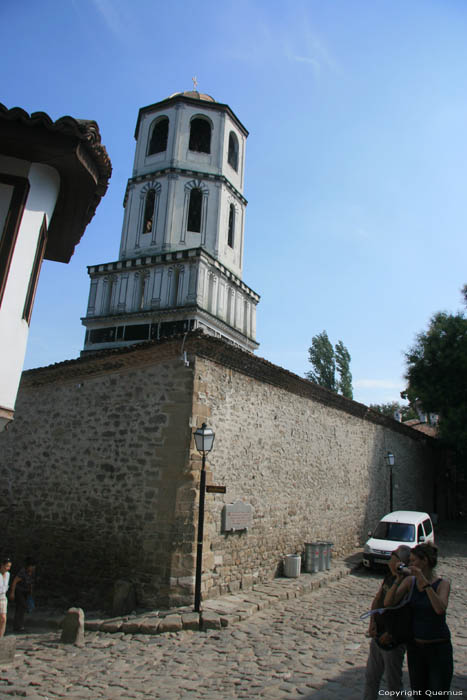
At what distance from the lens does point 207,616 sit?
7395 mm

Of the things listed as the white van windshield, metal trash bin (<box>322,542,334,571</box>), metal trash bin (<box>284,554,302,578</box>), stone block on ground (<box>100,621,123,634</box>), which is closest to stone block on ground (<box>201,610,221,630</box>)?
stone block on ground (<box>100,621,123,634</box>)

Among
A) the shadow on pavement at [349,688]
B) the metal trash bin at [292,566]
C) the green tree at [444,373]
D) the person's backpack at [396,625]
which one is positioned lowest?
the shadow on pavement at [349,688]

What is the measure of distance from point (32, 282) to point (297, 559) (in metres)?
8.78

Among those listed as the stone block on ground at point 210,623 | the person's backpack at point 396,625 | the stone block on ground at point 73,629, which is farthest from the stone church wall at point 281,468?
the person's backpack at point 396,625

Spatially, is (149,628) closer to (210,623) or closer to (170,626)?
(170,626)

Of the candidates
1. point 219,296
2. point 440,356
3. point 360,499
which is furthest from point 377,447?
point 219,296

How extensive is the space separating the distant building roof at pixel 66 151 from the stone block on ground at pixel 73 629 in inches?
229

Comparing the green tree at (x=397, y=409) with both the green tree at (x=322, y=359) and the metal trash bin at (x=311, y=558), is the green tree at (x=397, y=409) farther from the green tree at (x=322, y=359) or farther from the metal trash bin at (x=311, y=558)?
the metal trash bin at (x=311, y=558)

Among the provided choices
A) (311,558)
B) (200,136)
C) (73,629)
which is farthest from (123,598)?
(200,136)

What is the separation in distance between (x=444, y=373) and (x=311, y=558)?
14596 millimetres

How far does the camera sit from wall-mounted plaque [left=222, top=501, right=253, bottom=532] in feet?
29.9

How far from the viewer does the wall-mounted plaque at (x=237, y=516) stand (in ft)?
29.9

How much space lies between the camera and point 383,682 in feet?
17.3

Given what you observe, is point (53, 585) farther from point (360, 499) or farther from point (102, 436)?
point (360, 499)
